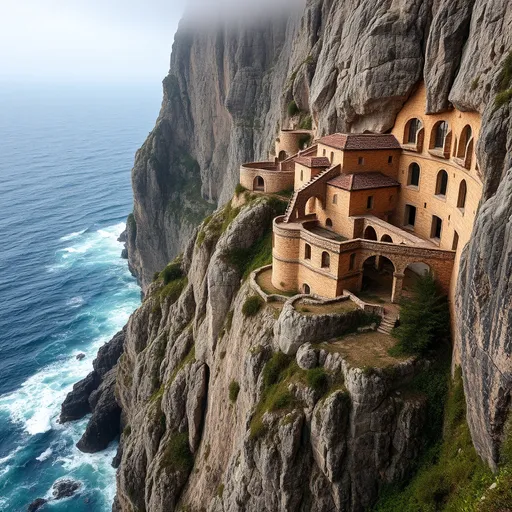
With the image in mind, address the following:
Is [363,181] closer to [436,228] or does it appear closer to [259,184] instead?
[436,228]

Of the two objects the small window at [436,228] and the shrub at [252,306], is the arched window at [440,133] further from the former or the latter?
the shrub at [252,306]

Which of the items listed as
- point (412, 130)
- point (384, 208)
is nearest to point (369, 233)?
point (384, 208)

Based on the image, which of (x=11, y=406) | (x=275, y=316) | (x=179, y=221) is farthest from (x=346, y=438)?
(x=179, y=221)

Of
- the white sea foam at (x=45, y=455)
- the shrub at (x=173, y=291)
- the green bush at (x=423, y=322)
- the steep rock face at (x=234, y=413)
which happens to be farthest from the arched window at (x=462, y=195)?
the white sea foam at (x=45, y=455)

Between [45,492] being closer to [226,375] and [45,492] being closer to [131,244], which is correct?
[226,375]

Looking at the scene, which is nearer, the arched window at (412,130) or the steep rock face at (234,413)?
the steep rock face at (234,413)

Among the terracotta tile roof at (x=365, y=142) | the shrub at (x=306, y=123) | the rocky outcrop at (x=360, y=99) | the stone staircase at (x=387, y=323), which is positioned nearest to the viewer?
the rocky outcrop at (x=360, y=99)
